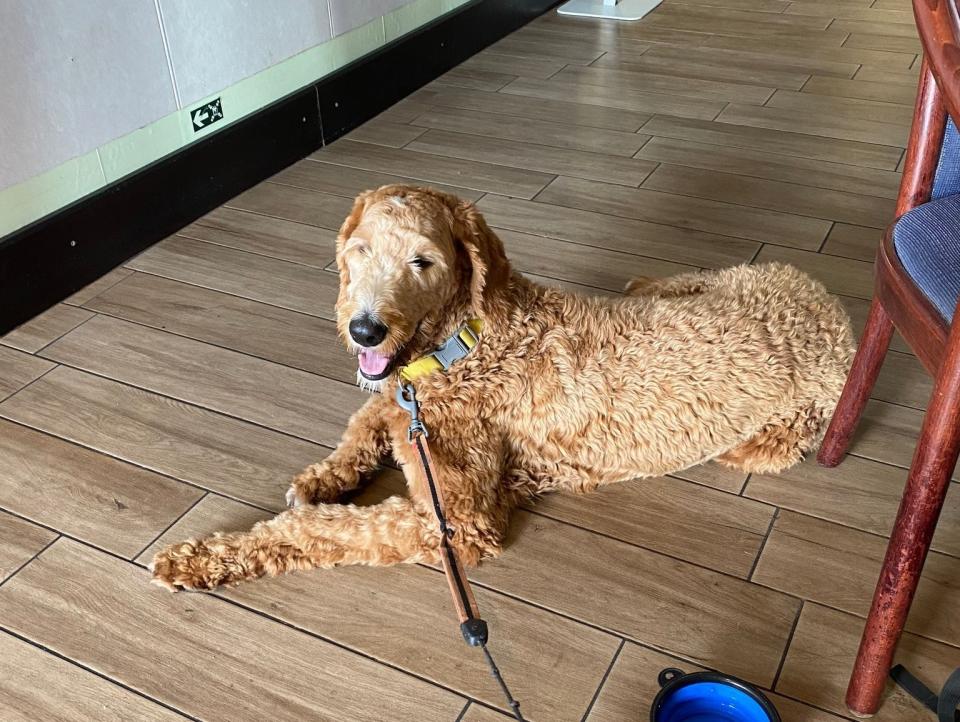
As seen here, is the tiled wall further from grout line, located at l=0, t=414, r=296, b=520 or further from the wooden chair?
the wooden chair

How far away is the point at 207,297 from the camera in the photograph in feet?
8.21

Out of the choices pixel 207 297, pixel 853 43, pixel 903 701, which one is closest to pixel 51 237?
pixel 207 297

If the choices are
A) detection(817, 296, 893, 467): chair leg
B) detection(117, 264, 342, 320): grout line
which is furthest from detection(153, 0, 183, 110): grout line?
detection(817, 296, 893, 467): chair leg

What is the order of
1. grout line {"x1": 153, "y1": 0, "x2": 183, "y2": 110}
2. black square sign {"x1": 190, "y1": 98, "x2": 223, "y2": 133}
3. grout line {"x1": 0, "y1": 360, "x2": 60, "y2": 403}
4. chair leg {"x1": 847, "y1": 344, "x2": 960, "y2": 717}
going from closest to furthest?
chair leg {"x1": 847, "y1": 344, "x2": 960, "y2": 717}
grout line {"x1": 0, "y1": 360, "x2": 60, "y2": 403}
grout line {"x1": 153, "y1": 0, "x2": 183, "y2": 110}
black square sign {"x1": 190, "y1": 98, "x2": 223, "y2": 133}

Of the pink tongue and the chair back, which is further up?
the chair back

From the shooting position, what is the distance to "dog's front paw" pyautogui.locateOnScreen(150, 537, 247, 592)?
5.40ft

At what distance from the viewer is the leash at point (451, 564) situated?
1.36 metres

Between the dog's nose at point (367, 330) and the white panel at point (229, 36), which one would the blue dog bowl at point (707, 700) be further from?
the white panel at point (229, 36)

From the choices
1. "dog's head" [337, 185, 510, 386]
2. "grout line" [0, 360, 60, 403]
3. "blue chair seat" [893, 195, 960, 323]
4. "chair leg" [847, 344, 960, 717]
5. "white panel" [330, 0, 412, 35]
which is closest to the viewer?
"chair leg" [847, 344, 960, 717]

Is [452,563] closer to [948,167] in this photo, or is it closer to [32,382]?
[948,167]

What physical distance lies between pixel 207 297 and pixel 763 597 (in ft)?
5.26

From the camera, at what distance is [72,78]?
2383 mm

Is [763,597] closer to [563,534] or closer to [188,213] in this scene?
[563,534]

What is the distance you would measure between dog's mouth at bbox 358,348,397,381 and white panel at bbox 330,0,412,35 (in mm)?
2044
